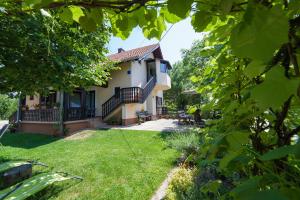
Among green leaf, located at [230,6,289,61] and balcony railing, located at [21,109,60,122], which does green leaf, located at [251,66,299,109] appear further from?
balcony railing, located at [21,109,60,122]

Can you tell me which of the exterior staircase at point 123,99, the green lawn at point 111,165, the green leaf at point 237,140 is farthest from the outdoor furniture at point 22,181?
the exterior staircase at point 123,99

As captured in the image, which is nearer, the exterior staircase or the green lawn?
the green lawn

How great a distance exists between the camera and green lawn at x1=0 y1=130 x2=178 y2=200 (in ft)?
17.2

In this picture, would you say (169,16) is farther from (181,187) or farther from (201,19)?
(181,187)

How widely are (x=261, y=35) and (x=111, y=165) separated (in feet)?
24.6

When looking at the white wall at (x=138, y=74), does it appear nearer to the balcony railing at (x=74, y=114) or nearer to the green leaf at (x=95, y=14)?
the balcony railing at (x=74, y=114)

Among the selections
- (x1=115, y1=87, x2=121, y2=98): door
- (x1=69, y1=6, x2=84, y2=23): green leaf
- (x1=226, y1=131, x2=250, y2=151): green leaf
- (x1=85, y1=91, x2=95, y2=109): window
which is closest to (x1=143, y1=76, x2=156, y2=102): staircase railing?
(x1=115, y1=87, x2=121, y2=98): door

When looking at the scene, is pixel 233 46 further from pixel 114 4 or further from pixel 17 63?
pixel 17 63

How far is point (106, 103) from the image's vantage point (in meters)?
19.9

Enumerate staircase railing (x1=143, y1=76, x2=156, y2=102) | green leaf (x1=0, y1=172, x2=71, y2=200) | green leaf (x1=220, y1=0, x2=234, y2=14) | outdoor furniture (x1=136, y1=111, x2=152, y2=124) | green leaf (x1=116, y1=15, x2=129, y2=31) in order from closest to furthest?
1. green leaf (x1=220, y1=0, x2=234, y2=14)
2. green leaf (x1=116, y1=15, x2=129, y2=31)
3. green leaf (x1=0, y1=172, x2=71, y2=200)
4. outdoor furniture (x1=136, y1=111, x2=152, y2=124)
5. staircase railing (x1=143, y1=76, x2=156, y2=102)

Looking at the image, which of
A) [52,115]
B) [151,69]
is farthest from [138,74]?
[52,115]

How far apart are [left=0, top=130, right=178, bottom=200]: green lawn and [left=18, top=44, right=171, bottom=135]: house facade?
4447 mm

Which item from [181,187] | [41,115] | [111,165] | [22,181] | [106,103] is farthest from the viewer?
[106,103]

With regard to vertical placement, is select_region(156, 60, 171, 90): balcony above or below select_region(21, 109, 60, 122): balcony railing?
above
